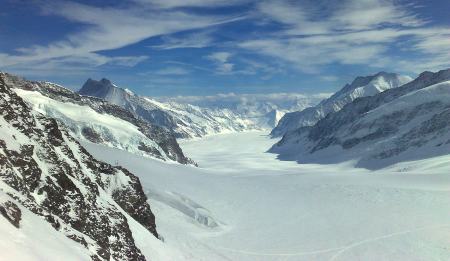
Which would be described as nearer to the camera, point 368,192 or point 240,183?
point 368,192

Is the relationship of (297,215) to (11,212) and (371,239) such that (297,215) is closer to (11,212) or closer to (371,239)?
(371,239)

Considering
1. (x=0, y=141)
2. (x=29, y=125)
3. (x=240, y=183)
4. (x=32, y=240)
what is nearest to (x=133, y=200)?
(x=29, y=125)

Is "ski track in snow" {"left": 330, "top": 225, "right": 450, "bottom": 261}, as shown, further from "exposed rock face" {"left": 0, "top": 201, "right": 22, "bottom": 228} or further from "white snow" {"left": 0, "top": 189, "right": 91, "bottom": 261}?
"exposed rock face" {"left": 0, "top": 201, "right": 22, "bottom": 228}

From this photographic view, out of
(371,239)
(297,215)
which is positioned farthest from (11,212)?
(297,215)

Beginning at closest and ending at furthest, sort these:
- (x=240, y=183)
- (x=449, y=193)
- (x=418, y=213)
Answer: (x=418, y=213)
(x=449, y=193)
(x=240, y=183)

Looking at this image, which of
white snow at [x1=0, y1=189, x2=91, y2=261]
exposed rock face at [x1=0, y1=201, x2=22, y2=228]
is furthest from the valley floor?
exposed rock face at [x1=0, y1=201, x2=22, y2=228]

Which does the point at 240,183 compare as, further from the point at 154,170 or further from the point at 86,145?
the point at 86,145
